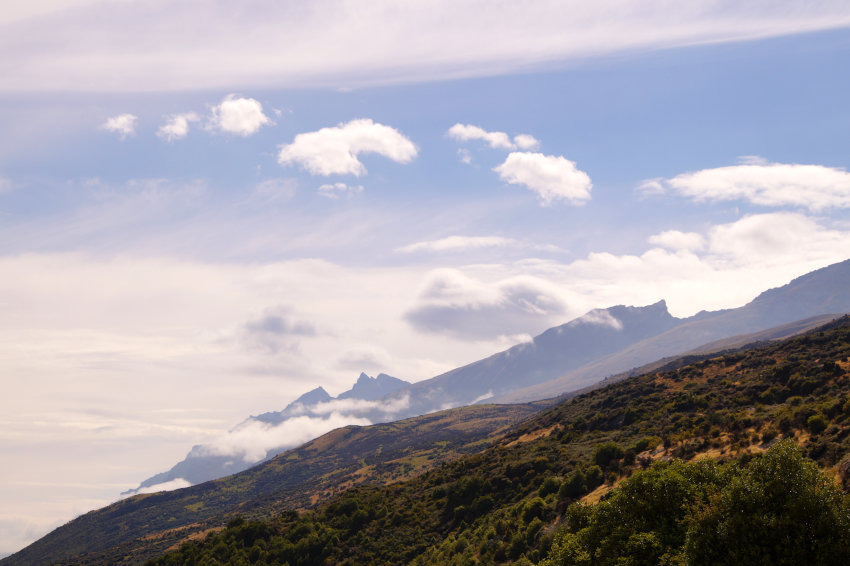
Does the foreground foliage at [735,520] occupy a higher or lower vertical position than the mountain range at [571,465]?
higher

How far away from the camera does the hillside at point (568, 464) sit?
53.1m

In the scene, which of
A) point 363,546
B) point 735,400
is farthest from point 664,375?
point 363,546

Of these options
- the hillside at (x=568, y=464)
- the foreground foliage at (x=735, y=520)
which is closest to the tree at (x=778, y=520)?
the foreground foliage at (x=735, y=520)

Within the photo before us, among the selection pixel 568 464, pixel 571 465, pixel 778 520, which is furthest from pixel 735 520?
pixel 568 464

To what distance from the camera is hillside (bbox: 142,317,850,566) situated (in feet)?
174

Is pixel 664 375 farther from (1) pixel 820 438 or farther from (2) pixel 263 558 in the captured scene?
(2) pixel 263 558

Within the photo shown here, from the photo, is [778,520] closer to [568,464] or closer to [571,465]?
[571,465]

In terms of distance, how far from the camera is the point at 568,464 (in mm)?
74812

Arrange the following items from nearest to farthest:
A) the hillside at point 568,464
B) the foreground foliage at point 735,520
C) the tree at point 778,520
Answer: the tree at point 778,520
the foreground foliage at point 735,520
the hillside at point 568,464

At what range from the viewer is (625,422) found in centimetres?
8869

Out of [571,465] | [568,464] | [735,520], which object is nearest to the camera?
[735,520]

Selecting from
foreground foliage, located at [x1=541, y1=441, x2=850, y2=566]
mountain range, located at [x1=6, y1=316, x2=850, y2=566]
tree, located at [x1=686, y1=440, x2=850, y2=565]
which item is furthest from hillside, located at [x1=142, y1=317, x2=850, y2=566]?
tree, located at [x1=686, y1=440, x2=850, y2=565]

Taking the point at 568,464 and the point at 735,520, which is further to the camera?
the point at 568,464

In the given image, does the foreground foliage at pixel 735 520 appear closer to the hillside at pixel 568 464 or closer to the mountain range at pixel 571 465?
the mountain range at pixel 571 465
